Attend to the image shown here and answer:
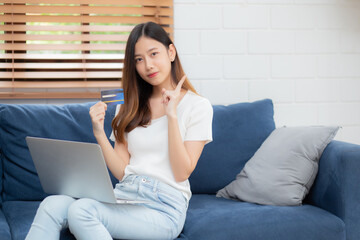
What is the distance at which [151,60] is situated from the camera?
1.75m

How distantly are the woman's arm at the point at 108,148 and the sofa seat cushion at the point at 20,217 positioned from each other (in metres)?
0.33

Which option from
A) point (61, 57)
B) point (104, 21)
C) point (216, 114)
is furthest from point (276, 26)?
point (61, 57)

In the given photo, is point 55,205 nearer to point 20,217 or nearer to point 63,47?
point 20,217

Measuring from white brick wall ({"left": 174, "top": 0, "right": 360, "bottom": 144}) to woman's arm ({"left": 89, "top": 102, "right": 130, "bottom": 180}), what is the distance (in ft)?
2.66

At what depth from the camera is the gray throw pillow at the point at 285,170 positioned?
1.85 metres

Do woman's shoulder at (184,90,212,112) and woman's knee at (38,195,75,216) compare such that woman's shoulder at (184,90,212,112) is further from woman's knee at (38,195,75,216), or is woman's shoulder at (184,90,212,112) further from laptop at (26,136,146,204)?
woman's knee at (38,195,75,216)

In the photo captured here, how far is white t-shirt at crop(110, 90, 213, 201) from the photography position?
1.68 meters

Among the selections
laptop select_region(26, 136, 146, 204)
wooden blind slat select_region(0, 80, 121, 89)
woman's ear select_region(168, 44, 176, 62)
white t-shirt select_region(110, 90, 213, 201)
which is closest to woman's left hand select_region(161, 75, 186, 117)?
white t-shirt select_region(110, 90, 213, 201)

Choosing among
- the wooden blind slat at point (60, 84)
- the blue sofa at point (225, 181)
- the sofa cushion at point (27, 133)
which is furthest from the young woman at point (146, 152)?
the wooden blind slat at point (60, 84)

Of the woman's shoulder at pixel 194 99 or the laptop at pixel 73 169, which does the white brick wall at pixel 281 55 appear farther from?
the laptop at pixel 73 169

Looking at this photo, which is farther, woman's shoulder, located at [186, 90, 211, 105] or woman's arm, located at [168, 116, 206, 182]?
woman's shoulder, located at [186, 90, 211, 105]

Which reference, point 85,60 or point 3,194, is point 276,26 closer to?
point 85,60

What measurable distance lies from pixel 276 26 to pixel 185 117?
1.09m

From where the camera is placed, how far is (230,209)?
1.79 metres
